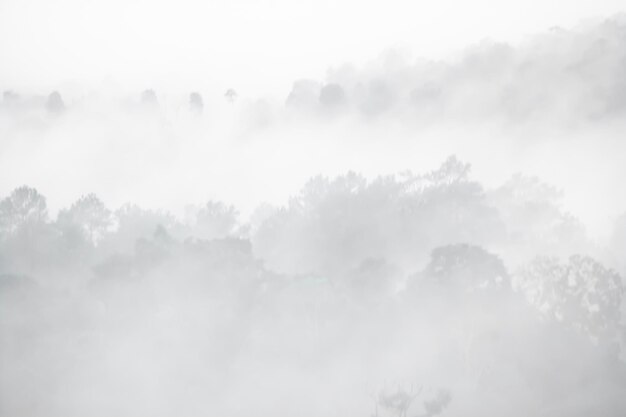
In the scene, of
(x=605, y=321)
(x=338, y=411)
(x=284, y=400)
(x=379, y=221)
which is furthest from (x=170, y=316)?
(x=605, y=321)

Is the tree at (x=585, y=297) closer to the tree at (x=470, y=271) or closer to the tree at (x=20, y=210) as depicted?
the tree at (x=470, y=271)

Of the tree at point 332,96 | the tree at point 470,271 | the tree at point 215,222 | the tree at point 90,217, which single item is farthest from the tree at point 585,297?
the tree at point 332,96

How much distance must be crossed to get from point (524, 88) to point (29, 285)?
95288 mm

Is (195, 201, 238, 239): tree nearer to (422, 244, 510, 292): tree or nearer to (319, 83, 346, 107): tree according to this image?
(422, 244, 510, 292): tree

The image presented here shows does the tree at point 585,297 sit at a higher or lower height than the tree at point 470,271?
lower

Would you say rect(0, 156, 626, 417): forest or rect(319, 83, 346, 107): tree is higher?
rect(319, 83, 346, 107): tree

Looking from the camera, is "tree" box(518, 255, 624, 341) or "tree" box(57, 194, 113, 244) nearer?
"tree" box(518, 255, 624, 341)

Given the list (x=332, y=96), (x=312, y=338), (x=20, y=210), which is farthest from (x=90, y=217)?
(x=332, y=96)

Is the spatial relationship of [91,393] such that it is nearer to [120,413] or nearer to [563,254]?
[120,413]

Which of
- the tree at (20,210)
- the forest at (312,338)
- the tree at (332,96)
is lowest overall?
the forest at (312,338)

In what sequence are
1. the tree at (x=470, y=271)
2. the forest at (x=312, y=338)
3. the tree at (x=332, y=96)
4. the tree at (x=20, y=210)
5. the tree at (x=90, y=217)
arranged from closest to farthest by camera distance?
the forest at (x=312, y=338) → the tree at (x=470, y=271) → the tree at (x=20, y=210) → the tree at (x=90, y=217) → the tree at (x=332, y=96)

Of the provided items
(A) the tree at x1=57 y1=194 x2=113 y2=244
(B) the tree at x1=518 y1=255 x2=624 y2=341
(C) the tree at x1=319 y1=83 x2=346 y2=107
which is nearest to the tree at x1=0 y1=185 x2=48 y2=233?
(A) the tree at x1=57 y1=194 x2=113 y2=244

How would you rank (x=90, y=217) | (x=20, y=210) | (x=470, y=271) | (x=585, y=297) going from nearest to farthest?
(x=470, y=271) < (x=585, y=297) < (x=20, y=210) < (x=90, y=217)

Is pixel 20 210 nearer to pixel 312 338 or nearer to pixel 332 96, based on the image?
pixel 312 338
